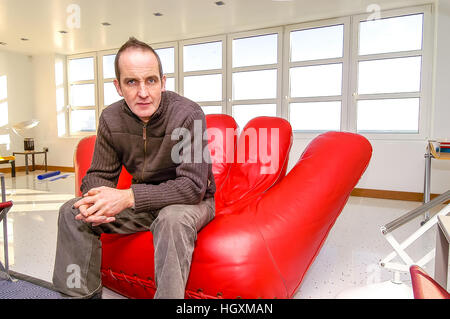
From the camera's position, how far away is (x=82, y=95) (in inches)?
283

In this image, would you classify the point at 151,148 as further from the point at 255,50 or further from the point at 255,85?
the point at 255,50

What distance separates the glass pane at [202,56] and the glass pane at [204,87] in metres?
0.17

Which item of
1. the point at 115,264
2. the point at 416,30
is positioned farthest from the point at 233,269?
the point at 416,30

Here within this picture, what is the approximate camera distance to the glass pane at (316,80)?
4688 millimetres

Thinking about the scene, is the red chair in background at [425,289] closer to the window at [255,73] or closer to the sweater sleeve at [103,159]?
the sweater sleeve at [103,159]

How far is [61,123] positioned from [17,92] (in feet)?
3.81

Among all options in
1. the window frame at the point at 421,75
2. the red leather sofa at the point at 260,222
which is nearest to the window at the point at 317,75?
the window frame at the point at 421,75

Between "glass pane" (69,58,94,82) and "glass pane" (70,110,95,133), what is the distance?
0.77 m

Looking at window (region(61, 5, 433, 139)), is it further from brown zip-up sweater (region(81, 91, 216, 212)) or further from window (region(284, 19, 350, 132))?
brown zip-up sweater (region(81, 91, 216, 212))

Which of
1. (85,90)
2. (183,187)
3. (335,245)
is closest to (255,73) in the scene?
(335,245)

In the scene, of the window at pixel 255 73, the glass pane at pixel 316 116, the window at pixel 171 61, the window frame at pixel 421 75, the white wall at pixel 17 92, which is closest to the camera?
the window frame at pixel 421 75

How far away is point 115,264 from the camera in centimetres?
151

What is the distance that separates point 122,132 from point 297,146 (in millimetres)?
3807
